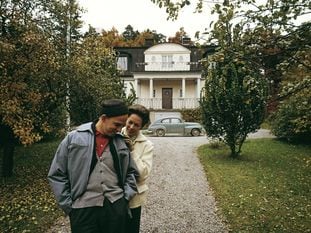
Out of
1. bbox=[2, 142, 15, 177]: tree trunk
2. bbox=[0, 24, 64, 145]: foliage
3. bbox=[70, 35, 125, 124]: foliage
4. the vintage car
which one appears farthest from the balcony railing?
bbox=[0, 24, 64, 145]: foliage

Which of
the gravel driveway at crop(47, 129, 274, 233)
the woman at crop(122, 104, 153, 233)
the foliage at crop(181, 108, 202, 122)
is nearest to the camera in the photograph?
the woman at crop(122, 104, 153, 233)

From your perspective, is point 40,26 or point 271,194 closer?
point 271,194

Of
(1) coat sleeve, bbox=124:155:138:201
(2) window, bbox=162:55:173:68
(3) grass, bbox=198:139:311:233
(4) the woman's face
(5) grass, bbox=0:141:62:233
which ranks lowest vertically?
(5) grass, bbox=0:141:62:233

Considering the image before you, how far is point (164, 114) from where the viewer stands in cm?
3684

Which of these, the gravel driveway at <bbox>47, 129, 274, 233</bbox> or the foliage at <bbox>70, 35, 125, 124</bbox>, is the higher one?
the foliage at <bbox>70, 35, 125, 124</bbox>

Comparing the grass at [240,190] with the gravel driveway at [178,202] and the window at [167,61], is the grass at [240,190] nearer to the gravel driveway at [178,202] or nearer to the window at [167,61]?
the gravel driveway at [178,202]

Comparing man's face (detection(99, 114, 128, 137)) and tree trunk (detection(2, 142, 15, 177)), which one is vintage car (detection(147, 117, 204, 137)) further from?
man's face (detection(99, 114, 128, 137))

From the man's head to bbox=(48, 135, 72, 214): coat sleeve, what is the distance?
38 centimetres

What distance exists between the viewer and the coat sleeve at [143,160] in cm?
384

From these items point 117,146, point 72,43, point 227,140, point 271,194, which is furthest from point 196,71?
point 117,146

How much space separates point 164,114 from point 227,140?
69.8 feet

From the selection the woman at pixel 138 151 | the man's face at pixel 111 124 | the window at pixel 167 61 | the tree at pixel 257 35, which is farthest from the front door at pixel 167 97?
the man's face at pixel 111 124

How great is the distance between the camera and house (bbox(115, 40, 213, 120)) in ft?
125

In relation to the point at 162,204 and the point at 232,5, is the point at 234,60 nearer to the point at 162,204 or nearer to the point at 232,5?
the point at 232,5
